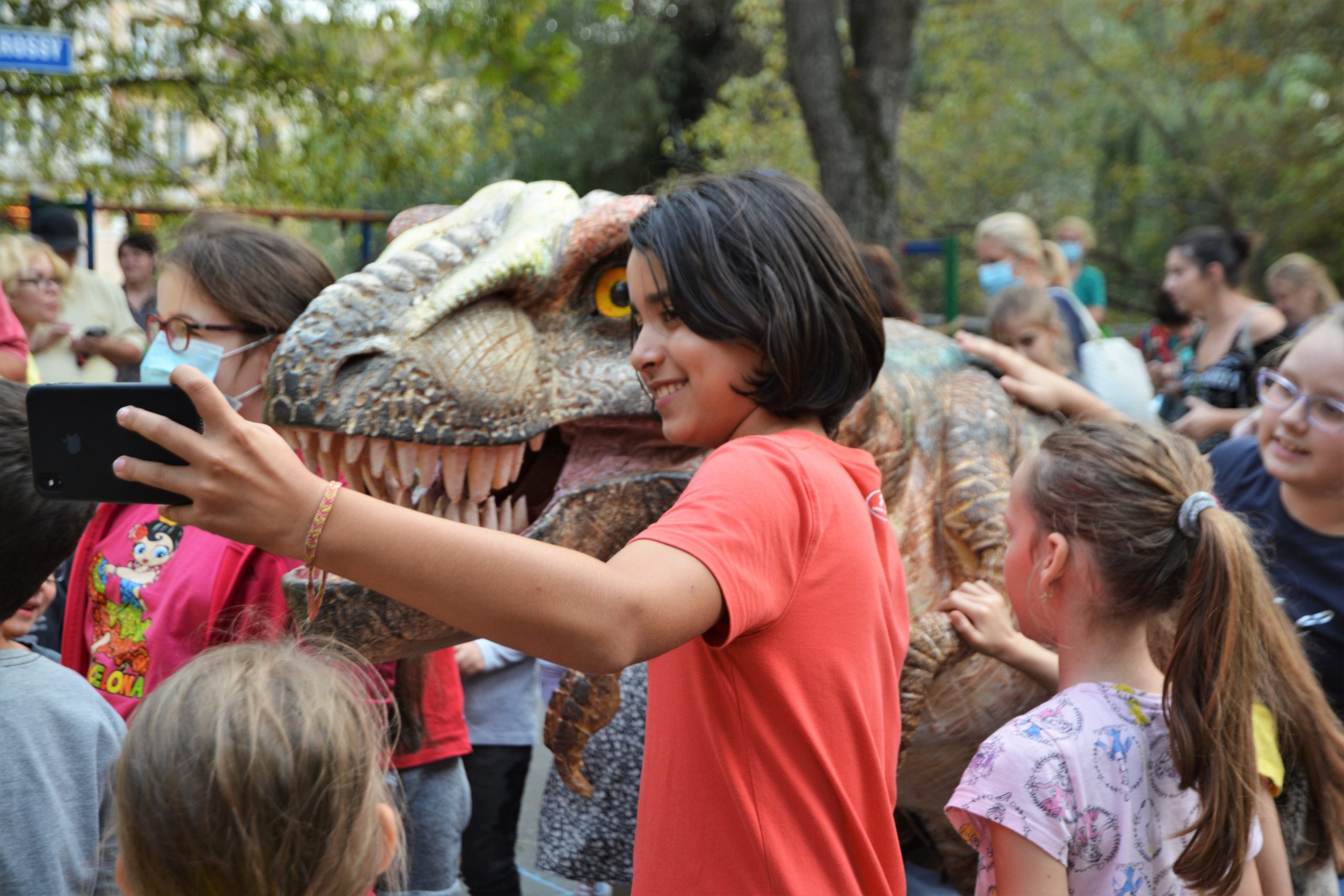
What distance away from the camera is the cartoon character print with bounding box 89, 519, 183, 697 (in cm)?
251

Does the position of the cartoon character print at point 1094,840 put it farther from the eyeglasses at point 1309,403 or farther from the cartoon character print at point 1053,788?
the eyeglasses at point 1309,403

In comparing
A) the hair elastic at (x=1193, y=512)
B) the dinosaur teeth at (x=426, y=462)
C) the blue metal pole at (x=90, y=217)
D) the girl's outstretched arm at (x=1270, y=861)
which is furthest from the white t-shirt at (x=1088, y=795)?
the blue metal pole at (x=90, y=217)

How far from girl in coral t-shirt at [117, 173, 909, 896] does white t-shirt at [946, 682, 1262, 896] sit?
19cm

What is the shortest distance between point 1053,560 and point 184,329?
5.97ft

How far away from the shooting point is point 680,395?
1685 mm

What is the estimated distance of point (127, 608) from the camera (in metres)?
2.55

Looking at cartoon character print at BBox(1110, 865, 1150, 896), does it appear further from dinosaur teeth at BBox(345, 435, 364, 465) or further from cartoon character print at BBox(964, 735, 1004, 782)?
dinosaur teeth at BBox(345, 435, 364, 465)

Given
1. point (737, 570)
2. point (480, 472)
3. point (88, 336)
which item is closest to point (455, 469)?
point (480, 472)

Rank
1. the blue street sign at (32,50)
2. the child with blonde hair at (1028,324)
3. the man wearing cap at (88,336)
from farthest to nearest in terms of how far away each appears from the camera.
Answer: the man wearing cap at (88,336) < the blue street sign at (32,50) < the child with blonde hair at (1028,324)

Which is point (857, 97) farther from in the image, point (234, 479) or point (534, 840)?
point (234, 479)

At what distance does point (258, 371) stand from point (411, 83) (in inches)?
334

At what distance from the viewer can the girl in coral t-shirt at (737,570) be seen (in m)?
1.26

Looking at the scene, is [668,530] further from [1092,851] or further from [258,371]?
[258,371]

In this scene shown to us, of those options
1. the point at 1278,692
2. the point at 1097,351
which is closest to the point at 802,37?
the point at 1097,351
